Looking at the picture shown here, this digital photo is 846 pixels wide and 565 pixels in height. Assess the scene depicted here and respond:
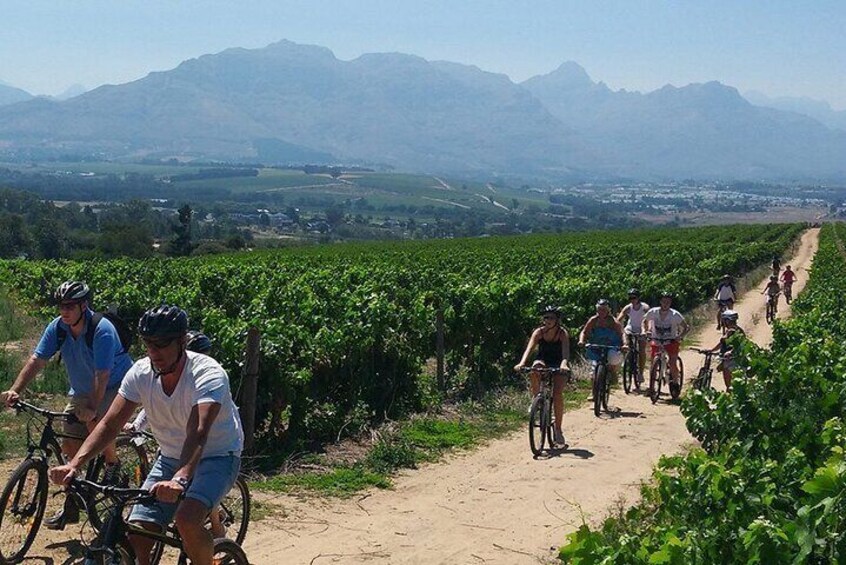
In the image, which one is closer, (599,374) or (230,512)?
(230,512)

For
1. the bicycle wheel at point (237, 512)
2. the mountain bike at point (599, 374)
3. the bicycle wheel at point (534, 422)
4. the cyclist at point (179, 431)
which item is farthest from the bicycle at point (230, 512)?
the mountain bike at point (599, 374)

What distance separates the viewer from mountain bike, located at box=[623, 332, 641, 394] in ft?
49.8

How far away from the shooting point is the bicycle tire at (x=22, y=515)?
21.0ft

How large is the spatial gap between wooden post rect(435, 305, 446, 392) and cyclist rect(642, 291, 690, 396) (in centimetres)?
347

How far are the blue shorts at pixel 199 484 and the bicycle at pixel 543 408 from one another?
19.2 feet

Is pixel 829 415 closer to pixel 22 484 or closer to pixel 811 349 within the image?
pixel 811 349

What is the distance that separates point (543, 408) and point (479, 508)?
2.35 meters

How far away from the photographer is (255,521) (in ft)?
25.5

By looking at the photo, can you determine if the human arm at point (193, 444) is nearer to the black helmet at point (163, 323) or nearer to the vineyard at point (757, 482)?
the black helmet at point (163, 323)

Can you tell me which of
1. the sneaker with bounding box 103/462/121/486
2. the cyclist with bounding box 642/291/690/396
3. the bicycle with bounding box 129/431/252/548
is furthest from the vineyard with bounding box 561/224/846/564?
the cyclist with bounding box 642/291/690/396

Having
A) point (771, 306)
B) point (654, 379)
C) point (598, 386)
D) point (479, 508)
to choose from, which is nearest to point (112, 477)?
point (479, 508)

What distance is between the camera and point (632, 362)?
1529cm

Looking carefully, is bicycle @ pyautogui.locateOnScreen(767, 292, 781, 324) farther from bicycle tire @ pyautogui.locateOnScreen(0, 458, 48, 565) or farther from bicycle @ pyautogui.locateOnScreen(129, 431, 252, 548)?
bicycle tire @ pyautogui.locateOnScreen(0, 458, 48, 565)

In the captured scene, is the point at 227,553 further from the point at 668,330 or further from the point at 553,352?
the point at 668,330
